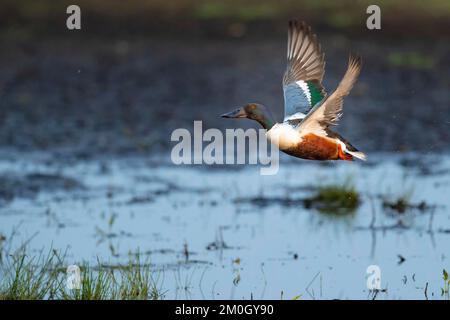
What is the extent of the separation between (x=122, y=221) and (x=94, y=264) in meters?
1.13

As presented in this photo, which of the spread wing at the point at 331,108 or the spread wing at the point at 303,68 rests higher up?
the spread wing at the point at 303,68

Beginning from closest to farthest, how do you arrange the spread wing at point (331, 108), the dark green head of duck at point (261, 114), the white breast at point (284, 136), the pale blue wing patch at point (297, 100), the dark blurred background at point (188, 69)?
the spread wing at point (331, 108) → the white breast at point (284, 136) → the dark green head of duck at point (261, 114) → the pale blue wing patch at point (297, 100) → the dark blurred background at point (188, 69)

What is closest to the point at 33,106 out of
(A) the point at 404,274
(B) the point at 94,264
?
(B) the point at 94,264

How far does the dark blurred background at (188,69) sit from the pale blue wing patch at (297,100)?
169 inches

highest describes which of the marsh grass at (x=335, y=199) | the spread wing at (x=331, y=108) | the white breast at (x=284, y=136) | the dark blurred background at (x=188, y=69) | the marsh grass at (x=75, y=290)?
the dark blurred background at (x=188, y=69)

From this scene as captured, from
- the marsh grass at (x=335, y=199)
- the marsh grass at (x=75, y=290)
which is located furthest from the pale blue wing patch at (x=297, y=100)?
the marsh grass at (x=335, y=199)

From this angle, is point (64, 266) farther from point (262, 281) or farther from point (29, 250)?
point (262, 281)

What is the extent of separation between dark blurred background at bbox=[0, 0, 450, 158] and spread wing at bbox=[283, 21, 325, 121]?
4.27 m

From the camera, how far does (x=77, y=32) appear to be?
16.9 meters

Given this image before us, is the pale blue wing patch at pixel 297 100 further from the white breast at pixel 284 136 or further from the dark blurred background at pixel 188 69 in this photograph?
the dark blurred background at pixel 188 69

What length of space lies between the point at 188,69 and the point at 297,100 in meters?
8.12

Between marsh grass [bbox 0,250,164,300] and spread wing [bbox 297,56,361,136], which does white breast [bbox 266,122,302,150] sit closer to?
spread wing [bbox 297,56,361,136]

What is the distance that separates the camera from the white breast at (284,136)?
5.77 metres

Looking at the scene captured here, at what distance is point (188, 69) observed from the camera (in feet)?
47.8
